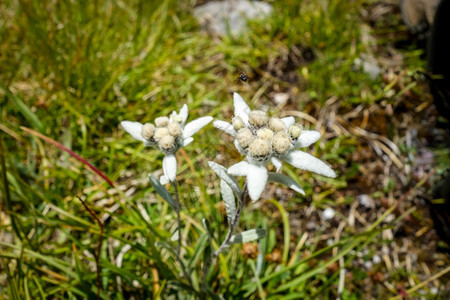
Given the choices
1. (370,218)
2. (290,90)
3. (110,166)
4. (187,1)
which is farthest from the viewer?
(187,1)

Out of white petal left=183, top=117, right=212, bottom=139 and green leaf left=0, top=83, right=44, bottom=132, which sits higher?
white petal left=183, top=117, right=212, bottom=139

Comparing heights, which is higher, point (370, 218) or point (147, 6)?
point (147, 6)

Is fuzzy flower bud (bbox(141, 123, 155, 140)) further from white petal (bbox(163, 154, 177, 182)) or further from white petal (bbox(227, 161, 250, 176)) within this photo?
white petal (bbox(227, 161, 250, 176))

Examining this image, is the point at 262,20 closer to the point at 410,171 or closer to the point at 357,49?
the point at 357,49

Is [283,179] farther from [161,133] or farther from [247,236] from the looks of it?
[161,133]

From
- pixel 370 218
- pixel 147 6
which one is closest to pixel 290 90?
pixel 370 218

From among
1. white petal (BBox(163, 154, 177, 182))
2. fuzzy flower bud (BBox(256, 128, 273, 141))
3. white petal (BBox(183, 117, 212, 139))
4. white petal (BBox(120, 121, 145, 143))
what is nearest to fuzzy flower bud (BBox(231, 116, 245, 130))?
fuzzy flower bud (BBox(256, 128, 273, 141))

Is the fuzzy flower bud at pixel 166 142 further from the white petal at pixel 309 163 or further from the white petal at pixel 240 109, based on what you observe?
the white petal at pixel 309 163
